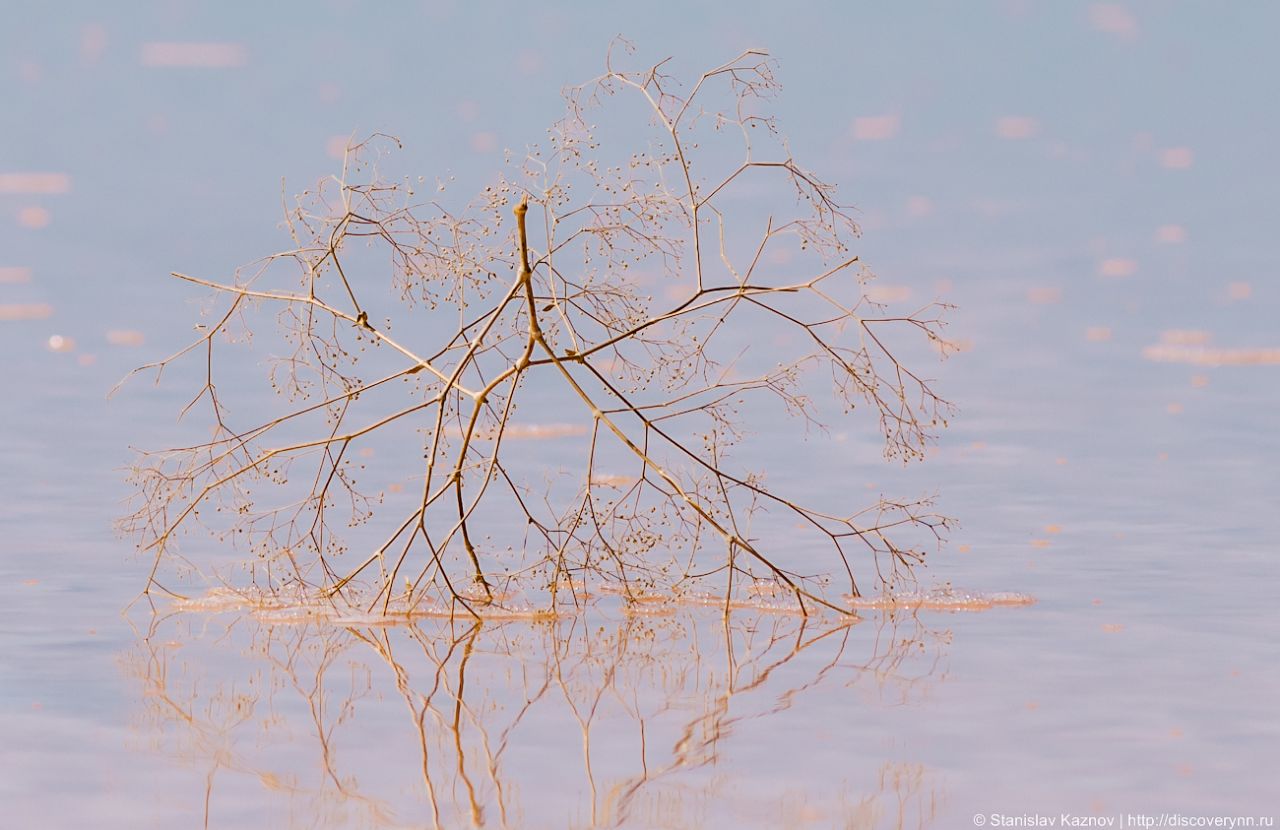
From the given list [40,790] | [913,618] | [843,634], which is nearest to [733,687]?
[843,634]

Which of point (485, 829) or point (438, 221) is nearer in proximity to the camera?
point (485, 829)

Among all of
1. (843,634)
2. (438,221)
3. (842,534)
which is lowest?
(843,634)

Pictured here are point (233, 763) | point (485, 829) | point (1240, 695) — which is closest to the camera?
point (485, 829)

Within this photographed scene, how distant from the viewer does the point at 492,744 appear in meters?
3.21

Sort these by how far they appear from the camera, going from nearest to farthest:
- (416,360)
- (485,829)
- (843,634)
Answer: (485,829), (843,634), (416,360)

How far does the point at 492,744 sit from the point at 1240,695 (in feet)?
5.54

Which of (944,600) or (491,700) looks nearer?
(491,700)

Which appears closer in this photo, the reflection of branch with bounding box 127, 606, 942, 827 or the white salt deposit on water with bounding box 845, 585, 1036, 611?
the reflection of branch with bounding box 127, 606, 942, 827

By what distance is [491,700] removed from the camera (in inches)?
142

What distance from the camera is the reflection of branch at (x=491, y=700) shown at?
2873 mm

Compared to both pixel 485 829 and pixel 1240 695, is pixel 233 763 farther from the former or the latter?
pixel 1240 695

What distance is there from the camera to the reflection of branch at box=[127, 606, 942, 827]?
113 inches

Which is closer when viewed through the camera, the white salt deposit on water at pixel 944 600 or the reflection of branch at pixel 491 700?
the reflection of branch at pixel 491 700

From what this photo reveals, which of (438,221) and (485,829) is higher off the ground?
(438,221)
